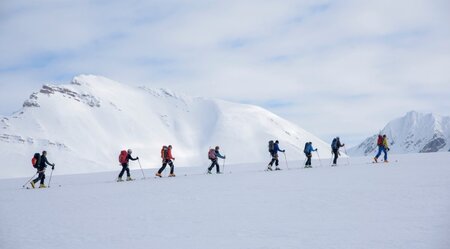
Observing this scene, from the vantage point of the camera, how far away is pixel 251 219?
10172mm

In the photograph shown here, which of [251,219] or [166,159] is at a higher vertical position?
[166,159]

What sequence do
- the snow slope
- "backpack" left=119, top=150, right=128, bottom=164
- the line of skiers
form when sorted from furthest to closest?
"backpack" left=119, top=150, right=128, bottom=164 < the line of skiers < the snow slope

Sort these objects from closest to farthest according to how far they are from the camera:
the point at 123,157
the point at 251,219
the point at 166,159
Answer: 1. the point at 251,219
2. the point at 123,157
3. the point at 166,159

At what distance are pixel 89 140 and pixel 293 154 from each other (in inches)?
3314

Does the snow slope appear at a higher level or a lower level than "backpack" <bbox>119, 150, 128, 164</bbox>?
lower

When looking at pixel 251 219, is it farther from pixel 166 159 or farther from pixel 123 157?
pixel 166 159

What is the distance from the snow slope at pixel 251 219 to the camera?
8297 millimetres

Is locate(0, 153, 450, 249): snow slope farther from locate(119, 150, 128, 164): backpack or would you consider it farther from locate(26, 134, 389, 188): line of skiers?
locate(119, 150, 128, 164): backpack

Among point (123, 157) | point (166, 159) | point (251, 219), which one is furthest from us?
point (166, 159)

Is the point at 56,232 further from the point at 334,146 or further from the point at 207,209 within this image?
the point at 334,146

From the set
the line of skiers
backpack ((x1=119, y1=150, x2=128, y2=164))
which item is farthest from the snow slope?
backpack ((x1=119, y1=150, x2=128, y2=164))

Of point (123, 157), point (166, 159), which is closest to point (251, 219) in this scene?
point (123, 157)

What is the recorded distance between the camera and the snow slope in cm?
830

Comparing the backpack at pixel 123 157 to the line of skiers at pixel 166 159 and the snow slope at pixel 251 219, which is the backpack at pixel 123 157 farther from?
the snow slope at pixel 251 219
